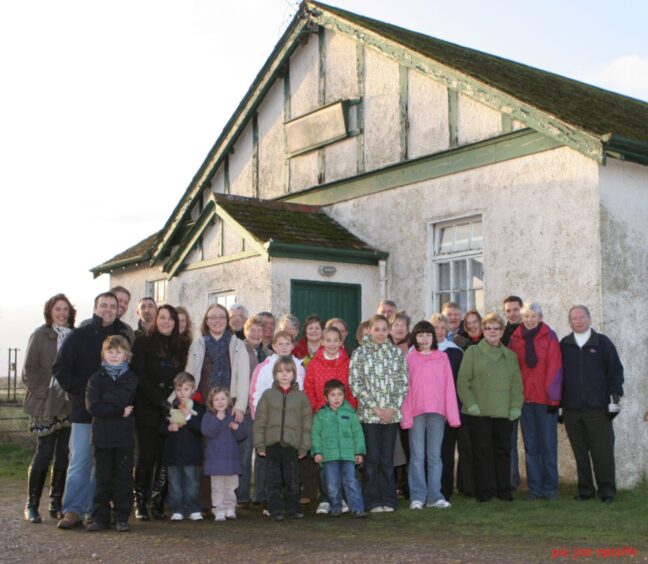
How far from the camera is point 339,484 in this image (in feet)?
24.5

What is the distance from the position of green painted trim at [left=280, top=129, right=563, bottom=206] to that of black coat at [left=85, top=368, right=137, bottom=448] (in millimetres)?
5617

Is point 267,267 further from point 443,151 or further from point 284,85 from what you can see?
point 284,85

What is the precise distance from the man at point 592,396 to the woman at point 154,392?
3766mm

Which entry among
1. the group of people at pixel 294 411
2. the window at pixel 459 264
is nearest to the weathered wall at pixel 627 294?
the group of people at pixel 294 411

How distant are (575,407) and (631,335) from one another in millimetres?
1554

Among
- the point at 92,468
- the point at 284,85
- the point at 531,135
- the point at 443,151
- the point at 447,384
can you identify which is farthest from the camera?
the point at 284,85

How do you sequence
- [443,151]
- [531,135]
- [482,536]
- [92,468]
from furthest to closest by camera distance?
1. [443,151]
2. [531,135]
3. [92,468]
4. [482,536]

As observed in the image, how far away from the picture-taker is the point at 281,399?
7.35 m

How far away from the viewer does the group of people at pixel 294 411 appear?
23.0 ft

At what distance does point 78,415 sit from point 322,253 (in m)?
5.07

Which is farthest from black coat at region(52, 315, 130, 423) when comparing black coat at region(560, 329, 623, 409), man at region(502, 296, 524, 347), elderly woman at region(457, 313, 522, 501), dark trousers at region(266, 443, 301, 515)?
black coat at region(560, 329, 623, 409)

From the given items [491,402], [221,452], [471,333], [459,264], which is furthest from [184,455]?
[459,264]

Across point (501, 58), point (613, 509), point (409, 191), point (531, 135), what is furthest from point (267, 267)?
point (501, 58)

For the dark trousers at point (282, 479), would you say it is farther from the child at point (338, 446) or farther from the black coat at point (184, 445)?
the black coat at point (184, 445)
